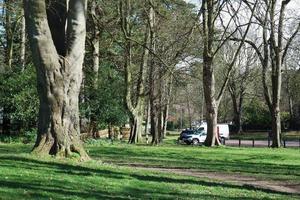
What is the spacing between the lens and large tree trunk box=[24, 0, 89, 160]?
50.3 ft

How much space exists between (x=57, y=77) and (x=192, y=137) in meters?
42.1

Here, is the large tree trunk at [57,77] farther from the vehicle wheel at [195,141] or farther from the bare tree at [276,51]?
the vehicle wheel at [195,141]

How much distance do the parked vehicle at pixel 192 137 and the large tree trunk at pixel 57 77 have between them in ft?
132

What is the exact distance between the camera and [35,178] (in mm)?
11383

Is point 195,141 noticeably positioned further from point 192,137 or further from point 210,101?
point 210,101

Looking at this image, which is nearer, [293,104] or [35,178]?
[35,178]

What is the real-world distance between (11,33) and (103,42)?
782 cm

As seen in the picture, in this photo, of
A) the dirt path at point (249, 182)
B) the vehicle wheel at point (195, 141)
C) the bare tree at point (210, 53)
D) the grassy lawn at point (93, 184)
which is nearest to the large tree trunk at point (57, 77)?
the grassy lawn at point (93, 184)

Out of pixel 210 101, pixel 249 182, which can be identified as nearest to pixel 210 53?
pixel 210 101

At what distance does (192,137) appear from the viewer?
56.9 meters

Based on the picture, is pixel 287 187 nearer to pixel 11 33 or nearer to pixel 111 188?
pixel 111 188

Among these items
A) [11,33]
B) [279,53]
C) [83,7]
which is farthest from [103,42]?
[83,7]

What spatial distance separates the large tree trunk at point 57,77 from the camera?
604 inches

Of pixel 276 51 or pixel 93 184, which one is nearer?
pixel 93 184
